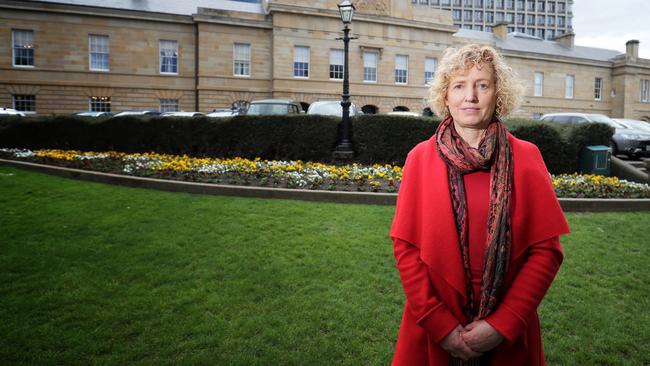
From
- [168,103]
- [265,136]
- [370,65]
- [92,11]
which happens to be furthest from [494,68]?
[92,11]

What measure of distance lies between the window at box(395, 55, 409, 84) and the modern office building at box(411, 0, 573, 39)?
70.2 metres

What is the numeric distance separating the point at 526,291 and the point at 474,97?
3.18ft

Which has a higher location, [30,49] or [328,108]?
[30,49]

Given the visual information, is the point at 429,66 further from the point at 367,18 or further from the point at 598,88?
the point at 598,88

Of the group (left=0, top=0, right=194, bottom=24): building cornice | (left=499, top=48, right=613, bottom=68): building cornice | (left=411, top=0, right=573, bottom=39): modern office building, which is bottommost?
(left=0, top=0, right=194, bottom=24): building cornice

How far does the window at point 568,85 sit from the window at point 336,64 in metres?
27.0

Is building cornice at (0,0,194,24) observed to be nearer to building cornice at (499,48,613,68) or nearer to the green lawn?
the green lawn

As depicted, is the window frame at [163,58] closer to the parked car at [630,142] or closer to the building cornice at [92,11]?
the building cornice at [92,11]

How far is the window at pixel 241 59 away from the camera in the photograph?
33062 mm

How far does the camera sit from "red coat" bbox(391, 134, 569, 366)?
6.29ft

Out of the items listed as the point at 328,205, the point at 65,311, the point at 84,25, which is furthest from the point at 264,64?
the point at 65,311

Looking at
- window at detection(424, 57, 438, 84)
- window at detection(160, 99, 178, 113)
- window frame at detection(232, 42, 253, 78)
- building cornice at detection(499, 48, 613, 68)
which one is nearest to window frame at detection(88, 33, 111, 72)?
window at detection(160, 99, 178, 113)

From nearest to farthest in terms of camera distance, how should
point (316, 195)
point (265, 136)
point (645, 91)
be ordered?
point (316, 195) → point (265, 136) → point (645, 91)

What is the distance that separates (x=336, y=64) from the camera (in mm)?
34594
